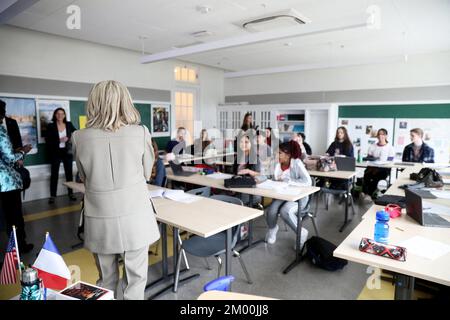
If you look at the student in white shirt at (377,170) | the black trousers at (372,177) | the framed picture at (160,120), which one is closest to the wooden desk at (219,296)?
the student in white shirt at (377,170)

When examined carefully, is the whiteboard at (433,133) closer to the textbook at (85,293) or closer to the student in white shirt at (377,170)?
the student in white shirt at (377,170)

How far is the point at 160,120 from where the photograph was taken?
7828mm

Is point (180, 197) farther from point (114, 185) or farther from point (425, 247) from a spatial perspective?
point (425, 247)

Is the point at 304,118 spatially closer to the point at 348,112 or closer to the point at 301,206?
the point at 348,112

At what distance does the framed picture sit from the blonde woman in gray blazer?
6016mm

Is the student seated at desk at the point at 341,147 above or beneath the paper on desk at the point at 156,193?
above

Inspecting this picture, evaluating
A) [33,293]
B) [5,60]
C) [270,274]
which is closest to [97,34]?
[5,60]

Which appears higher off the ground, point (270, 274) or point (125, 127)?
point (125, 127)

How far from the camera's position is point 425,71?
22.6 feet

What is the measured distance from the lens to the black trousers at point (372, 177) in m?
6.00

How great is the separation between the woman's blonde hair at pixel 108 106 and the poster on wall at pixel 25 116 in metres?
4.70

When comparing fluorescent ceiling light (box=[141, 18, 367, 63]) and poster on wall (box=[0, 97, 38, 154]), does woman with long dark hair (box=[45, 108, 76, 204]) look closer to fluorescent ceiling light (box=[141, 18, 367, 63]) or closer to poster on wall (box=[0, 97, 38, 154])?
poster on wall (box=[0, 97, 38, 154])

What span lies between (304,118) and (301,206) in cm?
554
